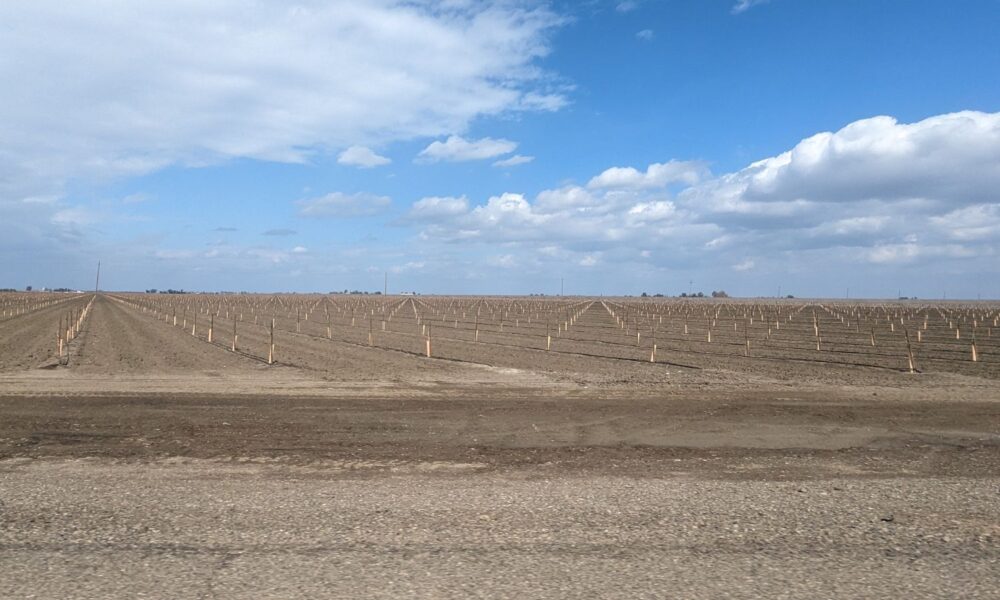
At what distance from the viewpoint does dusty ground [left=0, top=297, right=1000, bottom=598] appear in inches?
206

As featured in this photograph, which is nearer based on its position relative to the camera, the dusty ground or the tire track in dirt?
the dusty ground

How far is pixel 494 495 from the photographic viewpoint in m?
7.61

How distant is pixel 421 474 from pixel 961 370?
25365 mm

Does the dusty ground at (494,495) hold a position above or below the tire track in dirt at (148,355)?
above

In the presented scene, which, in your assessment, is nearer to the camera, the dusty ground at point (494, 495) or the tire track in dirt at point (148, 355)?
the dusty ground at point (494, 495)

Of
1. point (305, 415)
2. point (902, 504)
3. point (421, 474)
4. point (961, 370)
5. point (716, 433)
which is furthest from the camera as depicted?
point (961, 370)

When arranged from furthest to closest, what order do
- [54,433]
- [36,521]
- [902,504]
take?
[54,433], [902,504], [36,521]

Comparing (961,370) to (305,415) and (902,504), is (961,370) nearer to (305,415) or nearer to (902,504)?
(902,504)

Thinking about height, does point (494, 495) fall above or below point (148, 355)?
above

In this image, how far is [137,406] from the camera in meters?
14.9

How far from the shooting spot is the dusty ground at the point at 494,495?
206 inches

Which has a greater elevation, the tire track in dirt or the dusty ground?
the dusty ground

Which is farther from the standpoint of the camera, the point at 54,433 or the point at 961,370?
the point at 961,370

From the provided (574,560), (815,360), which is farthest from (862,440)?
(815,360)
